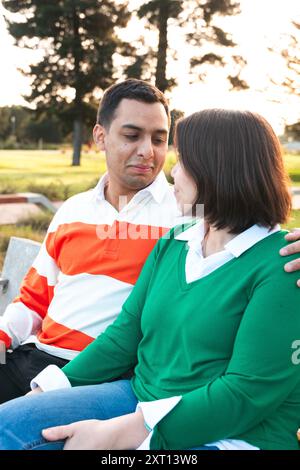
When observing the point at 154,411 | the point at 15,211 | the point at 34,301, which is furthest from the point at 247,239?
the point at 15,211

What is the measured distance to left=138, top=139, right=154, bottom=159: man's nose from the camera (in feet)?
7.59

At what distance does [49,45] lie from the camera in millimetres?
12125

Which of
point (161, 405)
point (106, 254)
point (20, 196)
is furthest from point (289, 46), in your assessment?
point (20, 196)

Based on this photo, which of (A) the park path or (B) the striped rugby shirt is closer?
(B) the striped rugby shirt

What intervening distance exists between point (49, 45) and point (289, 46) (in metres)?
8.79

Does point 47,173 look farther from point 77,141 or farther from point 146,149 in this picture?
point 146,149

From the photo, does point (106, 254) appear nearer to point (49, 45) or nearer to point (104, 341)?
point (104, 341)

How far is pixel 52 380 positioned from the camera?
1.79 m

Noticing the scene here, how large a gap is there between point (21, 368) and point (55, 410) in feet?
2.31

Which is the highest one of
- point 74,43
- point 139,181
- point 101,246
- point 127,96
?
point 74,43

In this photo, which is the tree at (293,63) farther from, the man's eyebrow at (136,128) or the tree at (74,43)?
the tree at (74,43)

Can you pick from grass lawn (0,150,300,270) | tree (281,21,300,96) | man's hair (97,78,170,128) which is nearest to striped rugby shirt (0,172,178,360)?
man's hair (97,78,170,128)

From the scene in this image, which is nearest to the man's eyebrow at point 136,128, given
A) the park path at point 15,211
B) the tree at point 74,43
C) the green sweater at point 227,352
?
the green sweater at point 227,352

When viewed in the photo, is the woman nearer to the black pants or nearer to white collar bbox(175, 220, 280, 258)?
white collar bbox(175, 220, 280, 258)
